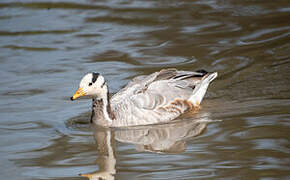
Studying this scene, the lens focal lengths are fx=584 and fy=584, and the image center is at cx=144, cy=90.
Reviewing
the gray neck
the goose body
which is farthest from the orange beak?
the gray neck

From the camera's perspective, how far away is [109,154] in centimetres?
813

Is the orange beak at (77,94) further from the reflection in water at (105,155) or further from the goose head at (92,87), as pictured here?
the reflection in water at (105,155)

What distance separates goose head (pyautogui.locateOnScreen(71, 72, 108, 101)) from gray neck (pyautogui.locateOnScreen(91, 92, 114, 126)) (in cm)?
10

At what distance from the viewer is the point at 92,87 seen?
9266mm

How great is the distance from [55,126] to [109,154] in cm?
171

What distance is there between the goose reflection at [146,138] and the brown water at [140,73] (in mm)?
17

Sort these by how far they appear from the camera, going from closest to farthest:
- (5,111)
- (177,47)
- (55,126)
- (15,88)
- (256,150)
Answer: (256,150) < (55,126) < (5,111) < (15,88) < (177,47)

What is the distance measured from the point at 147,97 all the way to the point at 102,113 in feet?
2.72

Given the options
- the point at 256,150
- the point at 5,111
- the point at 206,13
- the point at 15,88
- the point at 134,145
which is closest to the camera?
the point at 256,150

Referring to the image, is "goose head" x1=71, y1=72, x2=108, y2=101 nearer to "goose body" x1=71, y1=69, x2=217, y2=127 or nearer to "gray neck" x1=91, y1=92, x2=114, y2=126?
"goose body" x1=71, y1=69, x2=217, y2=127

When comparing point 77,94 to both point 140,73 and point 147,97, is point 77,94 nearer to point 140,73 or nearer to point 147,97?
point 147,97

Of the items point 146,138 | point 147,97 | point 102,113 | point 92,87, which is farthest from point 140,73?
point 146,138

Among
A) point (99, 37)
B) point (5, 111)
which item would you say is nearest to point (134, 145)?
point (5, 111)

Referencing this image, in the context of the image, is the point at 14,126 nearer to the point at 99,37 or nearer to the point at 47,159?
the point at 47,159
